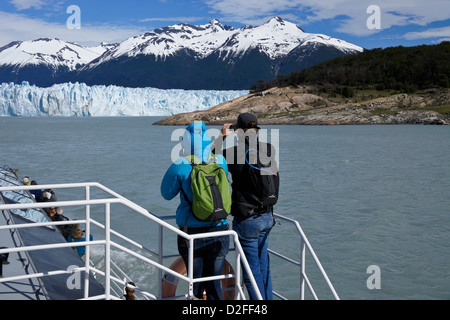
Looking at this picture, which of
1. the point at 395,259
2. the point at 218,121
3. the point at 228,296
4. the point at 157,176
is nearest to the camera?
the point at 228,296

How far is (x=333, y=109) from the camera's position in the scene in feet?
237

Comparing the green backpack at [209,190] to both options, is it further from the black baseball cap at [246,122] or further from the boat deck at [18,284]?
the boat deck at [18,284]

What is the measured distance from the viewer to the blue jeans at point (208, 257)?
3.34 m

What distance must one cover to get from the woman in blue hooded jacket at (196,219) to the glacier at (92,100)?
94.3m

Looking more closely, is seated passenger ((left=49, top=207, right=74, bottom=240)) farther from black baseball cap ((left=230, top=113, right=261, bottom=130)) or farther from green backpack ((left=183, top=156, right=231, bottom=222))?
black baseball cap ((left=230, top=113, right=261, bottom=130))

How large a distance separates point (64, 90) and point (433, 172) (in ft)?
281

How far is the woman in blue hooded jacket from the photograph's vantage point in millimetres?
3240

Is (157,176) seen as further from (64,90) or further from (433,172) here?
(64,90)

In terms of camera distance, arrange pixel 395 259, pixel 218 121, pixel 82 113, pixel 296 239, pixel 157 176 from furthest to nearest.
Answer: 1. pixel 82 113
2. pixel 218 121
3. pixel 157 176
4. pixel 296 239
5. pixel 395 259

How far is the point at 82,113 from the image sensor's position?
99062 mm

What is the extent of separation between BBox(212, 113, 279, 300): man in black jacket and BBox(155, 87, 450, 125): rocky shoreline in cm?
6679

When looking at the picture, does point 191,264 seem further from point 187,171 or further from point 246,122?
point 246,122
